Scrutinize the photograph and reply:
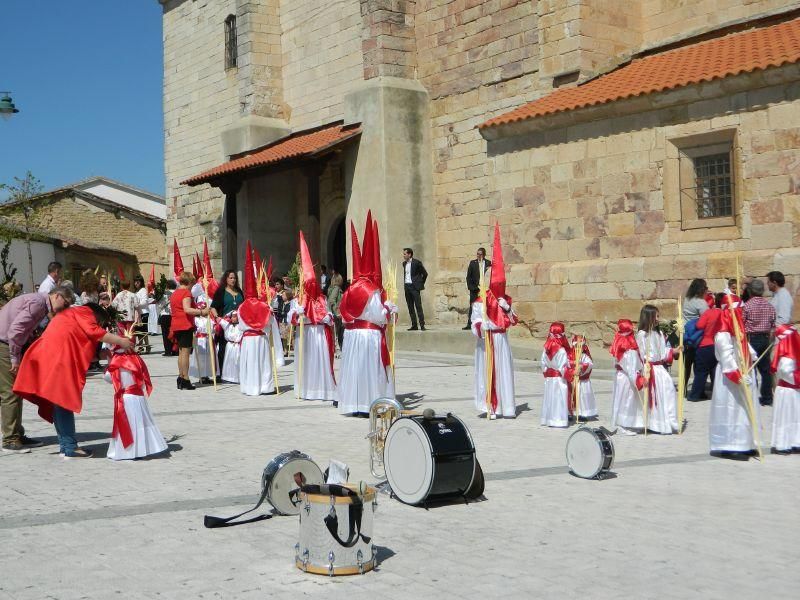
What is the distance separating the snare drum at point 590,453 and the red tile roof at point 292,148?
15602 millimetres

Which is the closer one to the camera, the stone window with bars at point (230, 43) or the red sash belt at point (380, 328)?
the red sash belt at point (380, 328)

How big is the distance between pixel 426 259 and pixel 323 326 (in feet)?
31.9

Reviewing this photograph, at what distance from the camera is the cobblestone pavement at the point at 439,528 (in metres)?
5.04

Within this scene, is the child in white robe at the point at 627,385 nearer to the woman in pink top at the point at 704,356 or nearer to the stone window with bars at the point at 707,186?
the woman in pink top at the point at 704,356

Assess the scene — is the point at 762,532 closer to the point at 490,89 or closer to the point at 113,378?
the point at 113,378

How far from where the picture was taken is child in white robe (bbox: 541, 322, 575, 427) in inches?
419

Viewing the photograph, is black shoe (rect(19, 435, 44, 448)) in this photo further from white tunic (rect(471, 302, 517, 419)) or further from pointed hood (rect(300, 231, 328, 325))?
white tunic (rect(471, 302, 517, 419))

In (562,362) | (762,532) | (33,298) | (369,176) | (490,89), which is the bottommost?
(762,532)

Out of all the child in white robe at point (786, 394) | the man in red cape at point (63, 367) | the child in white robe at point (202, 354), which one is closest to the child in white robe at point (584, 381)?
the child in white robe at point (786, 394)

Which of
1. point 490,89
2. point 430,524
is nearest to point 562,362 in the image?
point 430,524

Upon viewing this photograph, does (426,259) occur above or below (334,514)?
above

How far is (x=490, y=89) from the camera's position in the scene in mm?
21375

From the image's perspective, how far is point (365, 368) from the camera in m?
11.4

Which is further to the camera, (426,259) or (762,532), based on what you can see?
(426,259)
